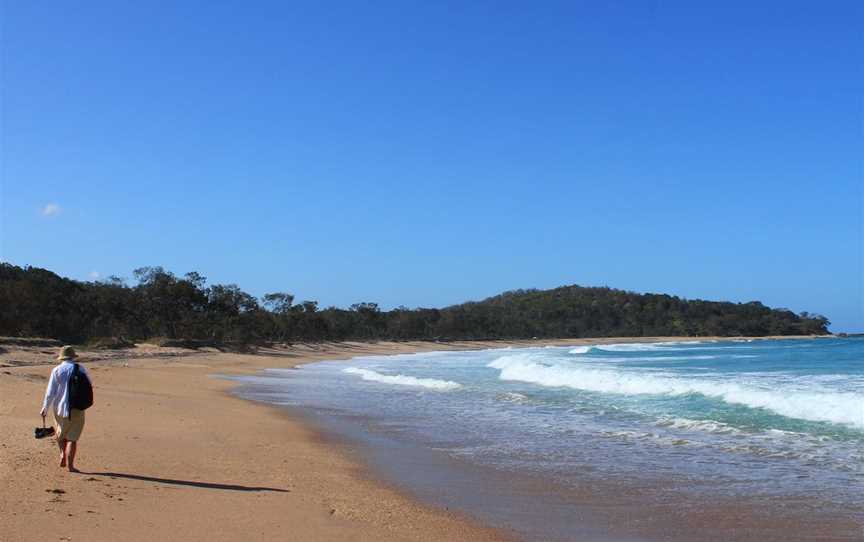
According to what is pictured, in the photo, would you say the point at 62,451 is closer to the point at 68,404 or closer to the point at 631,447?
the point at 68,404

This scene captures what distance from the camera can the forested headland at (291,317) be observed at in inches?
1938

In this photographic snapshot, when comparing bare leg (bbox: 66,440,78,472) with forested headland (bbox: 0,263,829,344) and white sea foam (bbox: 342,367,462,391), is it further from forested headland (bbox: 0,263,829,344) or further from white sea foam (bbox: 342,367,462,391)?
forested headland (bbox: 0,263,829,344)

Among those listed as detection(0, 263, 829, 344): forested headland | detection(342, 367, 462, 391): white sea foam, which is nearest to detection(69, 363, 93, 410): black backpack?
detection(342, 367, 462, 391): white sea foam

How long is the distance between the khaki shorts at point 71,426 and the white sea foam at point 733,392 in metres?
13.7

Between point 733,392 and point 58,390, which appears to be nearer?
point 58,390

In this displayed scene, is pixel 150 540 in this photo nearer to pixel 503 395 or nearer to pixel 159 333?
pixel 503 395

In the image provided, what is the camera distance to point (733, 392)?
20.1 metres

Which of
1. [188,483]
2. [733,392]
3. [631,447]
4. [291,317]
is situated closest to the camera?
[188,483]

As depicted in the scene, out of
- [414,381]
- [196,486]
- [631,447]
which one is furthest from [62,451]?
[414,381]

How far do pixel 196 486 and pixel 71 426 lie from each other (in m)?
1.72

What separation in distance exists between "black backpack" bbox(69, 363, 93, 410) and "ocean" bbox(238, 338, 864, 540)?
3985mm

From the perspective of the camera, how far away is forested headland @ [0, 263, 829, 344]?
161 ft

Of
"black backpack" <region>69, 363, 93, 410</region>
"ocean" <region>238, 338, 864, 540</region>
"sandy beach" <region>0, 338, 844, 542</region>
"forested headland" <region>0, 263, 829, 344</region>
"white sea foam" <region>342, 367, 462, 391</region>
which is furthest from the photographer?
"forested headland" <region>0, 263, 829, 344</region>

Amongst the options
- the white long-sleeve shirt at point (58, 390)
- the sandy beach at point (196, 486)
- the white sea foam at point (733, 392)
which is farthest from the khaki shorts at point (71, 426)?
the white sea foam at point (733, 392)
